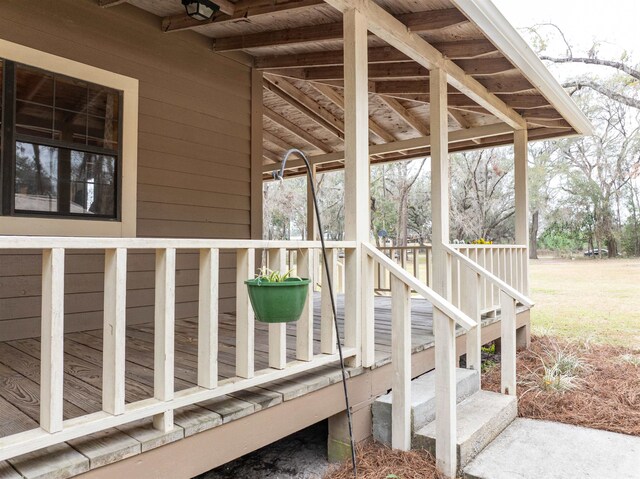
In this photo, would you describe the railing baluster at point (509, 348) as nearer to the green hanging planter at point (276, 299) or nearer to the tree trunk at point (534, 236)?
the green hanging planter at point (276, 299)

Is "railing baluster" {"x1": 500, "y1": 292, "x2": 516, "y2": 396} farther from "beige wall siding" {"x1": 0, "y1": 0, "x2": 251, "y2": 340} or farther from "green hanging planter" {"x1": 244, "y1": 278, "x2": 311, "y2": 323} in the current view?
"beige wall siding" {"x1": 0, "y1": 0, "x2": 251, "y2": 340}

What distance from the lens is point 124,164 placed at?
144 inches

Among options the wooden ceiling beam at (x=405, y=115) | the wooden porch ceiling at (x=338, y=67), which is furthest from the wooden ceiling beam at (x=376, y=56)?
the wooden ceiling beam at (x=405, y=115)

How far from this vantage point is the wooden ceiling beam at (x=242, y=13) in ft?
11.3

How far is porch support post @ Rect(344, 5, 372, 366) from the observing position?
2793mm

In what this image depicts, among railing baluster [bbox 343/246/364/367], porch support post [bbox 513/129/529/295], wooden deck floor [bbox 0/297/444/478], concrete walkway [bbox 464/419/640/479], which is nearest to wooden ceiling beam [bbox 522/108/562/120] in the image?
porch support post [bbox 513/129/529/295]

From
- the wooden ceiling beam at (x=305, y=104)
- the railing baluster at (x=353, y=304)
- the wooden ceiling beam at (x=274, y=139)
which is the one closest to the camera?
the railing baluster at (x=353, y=304)

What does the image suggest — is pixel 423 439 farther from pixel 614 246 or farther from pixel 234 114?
pixel 614 246

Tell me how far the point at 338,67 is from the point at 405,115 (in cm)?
163

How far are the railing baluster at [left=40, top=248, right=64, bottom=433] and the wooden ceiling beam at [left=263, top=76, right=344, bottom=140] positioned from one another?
433 cm

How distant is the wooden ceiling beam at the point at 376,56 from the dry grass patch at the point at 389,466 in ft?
9.81

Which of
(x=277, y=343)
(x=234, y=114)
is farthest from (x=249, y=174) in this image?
(x=277, y=343)

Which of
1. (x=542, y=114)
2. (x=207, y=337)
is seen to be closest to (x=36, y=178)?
(x=207, y=337)

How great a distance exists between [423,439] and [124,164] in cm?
300
